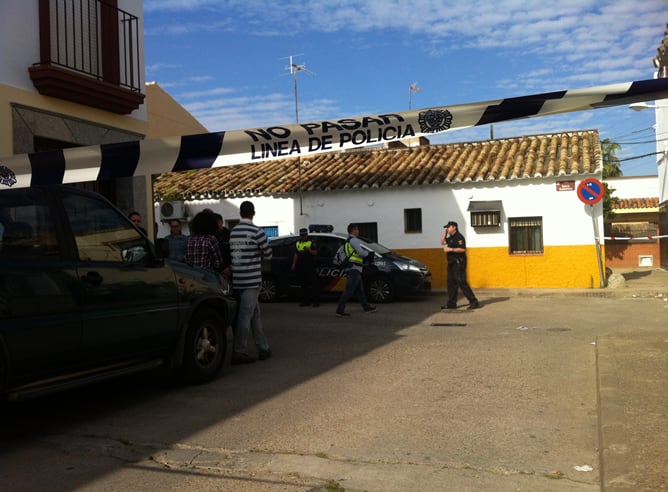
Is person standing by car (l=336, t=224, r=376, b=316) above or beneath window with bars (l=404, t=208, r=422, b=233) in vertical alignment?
beneath

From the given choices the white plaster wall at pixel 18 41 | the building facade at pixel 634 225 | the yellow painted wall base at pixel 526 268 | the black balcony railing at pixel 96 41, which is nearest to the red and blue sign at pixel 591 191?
the yellow painted wall base at pixel 526 268

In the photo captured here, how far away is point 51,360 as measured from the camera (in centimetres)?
500

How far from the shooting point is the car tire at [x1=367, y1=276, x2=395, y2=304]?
14969 millimetres

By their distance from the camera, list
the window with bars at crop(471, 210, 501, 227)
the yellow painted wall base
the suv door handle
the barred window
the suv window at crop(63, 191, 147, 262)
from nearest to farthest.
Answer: the suv door handle → the suv window at crop(63, 191, 147, 262) → the yellow painted wall base → the window with bars at crop(471, 210, 501, 227) → the barred window

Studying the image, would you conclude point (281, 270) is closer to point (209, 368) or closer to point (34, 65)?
point (34, 65)

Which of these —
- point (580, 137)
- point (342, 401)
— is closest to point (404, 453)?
point (342, 401)

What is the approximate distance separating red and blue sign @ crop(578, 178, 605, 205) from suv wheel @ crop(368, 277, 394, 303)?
570 centimetres

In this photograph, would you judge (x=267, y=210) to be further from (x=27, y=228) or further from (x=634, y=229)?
(x=634, y=229)

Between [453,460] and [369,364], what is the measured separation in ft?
11.0

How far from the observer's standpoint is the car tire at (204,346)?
6676 mm

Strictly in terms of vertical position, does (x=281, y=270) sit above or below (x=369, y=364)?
above

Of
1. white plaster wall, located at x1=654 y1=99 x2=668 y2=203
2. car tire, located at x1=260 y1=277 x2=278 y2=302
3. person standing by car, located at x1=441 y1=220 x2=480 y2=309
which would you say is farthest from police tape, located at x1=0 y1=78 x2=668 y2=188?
white plaster wall, located at x1=654 y1=99 x2=668 y2=203

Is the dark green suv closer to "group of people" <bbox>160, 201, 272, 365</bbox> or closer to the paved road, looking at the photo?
the paved road

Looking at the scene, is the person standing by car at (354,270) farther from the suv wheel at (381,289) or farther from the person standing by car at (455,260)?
the suv wheel at (381,289)
